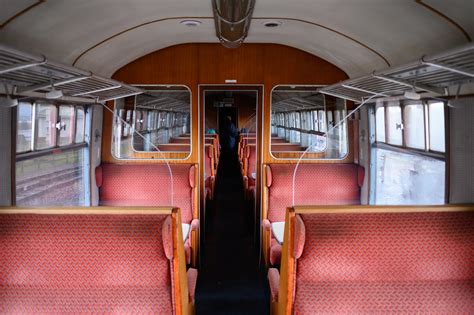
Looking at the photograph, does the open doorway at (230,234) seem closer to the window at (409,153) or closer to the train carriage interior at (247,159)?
the train carriage interior at (247,159)

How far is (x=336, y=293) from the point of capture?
1.92 meters

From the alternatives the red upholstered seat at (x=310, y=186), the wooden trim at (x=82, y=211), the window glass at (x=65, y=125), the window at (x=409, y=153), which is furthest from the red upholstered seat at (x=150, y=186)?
the wooden trim at (x=82, y=211)

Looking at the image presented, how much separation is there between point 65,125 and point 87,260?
221 centimetres

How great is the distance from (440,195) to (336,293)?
1.78 metres

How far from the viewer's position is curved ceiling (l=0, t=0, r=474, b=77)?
2543mm

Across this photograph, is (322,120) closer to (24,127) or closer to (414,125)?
(414,125)

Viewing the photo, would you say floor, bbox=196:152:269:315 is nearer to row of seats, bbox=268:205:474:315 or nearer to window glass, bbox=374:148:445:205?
window glass, bbox=374:148:445:205

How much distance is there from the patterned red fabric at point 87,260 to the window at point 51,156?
116cm

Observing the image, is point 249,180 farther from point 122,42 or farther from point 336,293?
point 336,293

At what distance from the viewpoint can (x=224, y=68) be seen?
474 centimetres

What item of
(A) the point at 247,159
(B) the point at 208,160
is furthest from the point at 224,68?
(A) the point at 247,159

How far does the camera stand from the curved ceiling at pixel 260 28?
2.54 m

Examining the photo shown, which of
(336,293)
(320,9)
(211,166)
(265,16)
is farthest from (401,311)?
(211,166)

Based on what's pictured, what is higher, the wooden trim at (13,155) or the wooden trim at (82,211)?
the wooden trim at (13,155)
